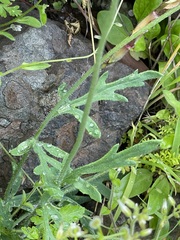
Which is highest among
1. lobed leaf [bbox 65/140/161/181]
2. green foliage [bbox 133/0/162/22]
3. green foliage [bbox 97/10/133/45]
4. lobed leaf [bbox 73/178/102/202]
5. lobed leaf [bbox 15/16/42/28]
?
lobed leaf [bbox 15/16/42/28]

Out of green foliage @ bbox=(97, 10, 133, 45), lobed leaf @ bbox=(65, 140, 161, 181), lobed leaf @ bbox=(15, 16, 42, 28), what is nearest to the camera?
lobed leaf @ bbox=(65, 140, 161, 181)

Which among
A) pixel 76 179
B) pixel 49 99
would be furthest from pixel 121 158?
pixel 49 99

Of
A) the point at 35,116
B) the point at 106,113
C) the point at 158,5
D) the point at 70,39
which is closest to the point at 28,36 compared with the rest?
the point at 70,39

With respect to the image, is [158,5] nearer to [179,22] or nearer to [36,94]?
[179,22]

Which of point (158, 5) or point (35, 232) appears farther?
point (158, 5)

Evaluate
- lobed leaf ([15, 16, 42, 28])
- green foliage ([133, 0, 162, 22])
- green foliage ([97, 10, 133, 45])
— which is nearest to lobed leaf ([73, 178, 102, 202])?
lobed leaf ([15, 16, 42, 28])

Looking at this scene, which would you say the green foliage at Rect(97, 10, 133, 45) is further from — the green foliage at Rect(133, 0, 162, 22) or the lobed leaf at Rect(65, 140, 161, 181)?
the lobed leaf at Rect(65, 140, 161, 181)

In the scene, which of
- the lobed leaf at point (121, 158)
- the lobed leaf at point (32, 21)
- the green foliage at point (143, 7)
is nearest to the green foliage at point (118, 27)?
the green foliage at point (143, 7)

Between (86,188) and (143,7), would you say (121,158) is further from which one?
(143,7)

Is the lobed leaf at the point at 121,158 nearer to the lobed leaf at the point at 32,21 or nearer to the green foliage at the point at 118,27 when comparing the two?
the lobed leaf at the point at 32,21
